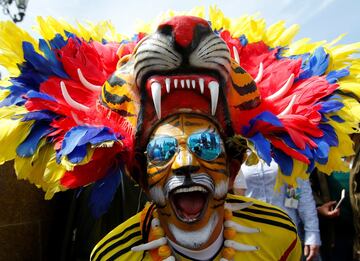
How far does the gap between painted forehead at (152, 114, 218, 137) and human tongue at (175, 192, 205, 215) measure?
230 mm

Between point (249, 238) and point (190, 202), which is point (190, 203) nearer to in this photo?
point (190, 202)

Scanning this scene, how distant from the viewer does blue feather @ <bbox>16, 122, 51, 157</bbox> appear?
5.65ft

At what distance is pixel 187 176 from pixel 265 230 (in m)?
0.57

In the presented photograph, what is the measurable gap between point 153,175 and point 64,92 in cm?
47

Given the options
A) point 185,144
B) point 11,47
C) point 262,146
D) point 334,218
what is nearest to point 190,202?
point 185,144

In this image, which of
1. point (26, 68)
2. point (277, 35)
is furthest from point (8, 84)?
point (277, 35)

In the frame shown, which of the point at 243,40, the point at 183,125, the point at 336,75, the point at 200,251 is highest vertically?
the point at 243,40

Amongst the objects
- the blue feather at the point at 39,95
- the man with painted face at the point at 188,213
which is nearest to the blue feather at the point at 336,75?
the man with painted face at the point at 188,213

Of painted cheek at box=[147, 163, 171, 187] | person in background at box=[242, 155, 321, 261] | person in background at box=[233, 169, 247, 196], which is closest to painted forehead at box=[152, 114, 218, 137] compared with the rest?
painted cheek at box=[147, 163, 171, 187]

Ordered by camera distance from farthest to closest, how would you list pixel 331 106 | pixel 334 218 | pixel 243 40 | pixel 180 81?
pixel 334 218, pixel 243 40, pixel 331 106, pixel 180 81

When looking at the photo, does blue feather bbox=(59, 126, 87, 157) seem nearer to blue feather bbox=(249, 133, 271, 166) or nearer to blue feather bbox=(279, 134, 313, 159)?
blue feather bbox=(249, 133, 271, 166)

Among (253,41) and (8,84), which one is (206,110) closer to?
(253,41)

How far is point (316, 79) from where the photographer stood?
191cm

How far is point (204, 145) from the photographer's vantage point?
171 centimetres
